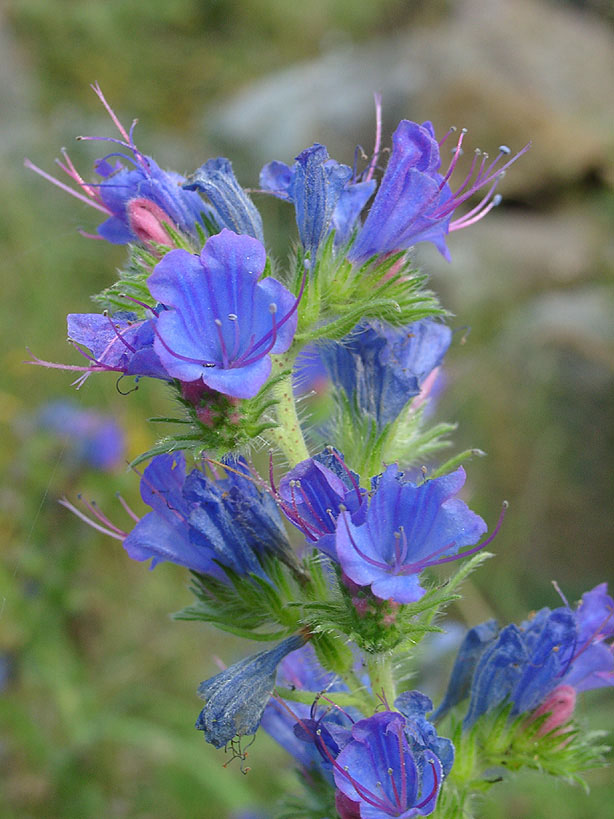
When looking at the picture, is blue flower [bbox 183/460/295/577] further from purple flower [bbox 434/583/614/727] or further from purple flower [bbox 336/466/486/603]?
purple flower [bbox 434/583/614/727]

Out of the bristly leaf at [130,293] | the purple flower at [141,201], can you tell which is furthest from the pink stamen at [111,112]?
the bristly leaf at [130,293]

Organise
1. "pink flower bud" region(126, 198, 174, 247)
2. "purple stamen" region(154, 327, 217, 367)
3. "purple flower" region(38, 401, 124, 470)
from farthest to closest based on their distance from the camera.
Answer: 1. "purple flower" region(38, 401, 124, 470)
2. "pink flower bud" region(126, 198, 174, 247)
3. "purple stamen" region(154, 327, 217, 367)

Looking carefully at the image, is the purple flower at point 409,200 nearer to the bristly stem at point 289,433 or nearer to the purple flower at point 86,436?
the bristly stem at point 289,433

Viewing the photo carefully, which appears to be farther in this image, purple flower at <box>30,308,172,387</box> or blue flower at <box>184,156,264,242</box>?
blue flower at <box>184,156,264,242</box>

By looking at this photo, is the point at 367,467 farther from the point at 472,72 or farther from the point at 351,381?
the point at 472,72

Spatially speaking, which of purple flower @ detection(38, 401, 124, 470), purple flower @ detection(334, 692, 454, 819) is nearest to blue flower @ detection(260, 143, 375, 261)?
purple flower @ detection(334, 692, 454, 819)

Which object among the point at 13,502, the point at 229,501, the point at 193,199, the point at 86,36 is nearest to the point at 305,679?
the point at 229,501

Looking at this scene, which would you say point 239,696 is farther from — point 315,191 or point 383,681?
point 315,191
